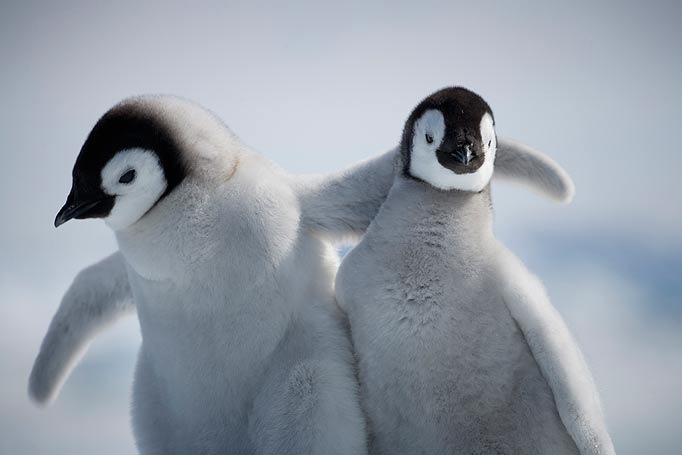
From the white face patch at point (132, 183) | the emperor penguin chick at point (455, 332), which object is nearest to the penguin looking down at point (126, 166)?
the white face patch at point (132, 183)

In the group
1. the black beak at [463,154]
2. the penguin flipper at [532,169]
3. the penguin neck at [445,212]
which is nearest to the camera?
the black beak at [463,154]

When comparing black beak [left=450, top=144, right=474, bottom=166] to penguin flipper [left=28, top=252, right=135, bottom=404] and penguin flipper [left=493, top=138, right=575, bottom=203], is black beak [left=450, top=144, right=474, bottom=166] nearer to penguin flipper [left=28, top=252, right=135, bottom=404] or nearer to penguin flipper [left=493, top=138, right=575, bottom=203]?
penguin flipper [left=493, top=138, right=575, bottom=203]

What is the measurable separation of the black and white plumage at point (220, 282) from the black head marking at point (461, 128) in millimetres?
540

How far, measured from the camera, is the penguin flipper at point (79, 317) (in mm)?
3131

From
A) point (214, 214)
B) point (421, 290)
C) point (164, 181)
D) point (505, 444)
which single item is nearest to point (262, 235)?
point (214, 214)

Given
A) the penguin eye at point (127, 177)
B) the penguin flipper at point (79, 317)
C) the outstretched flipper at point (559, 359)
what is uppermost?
the penguin eye at point (127, 177)

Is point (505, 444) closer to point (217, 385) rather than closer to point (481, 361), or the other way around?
point (481, 361)

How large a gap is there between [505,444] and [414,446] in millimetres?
267

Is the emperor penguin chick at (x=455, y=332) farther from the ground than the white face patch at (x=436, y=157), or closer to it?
closer to it

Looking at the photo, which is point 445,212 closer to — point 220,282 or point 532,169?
point 532,169

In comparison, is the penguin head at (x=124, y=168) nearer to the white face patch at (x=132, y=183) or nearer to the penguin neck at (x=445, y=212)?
the white face patch at (x=132, y=183)

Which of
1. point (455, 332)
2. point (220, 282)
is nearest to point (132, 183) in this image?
point (220, 282)

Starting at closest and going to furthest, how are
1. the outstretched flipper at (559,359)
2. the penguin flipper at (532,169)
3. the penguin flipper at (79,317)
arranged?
the outstretched flipper at (559,359)
the penguin flipper at (532,169)
the penguin flipper at (79,317)

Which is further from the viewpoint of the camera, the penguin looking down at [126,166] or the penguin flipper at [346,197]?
the penguin flipper at [346,197]
